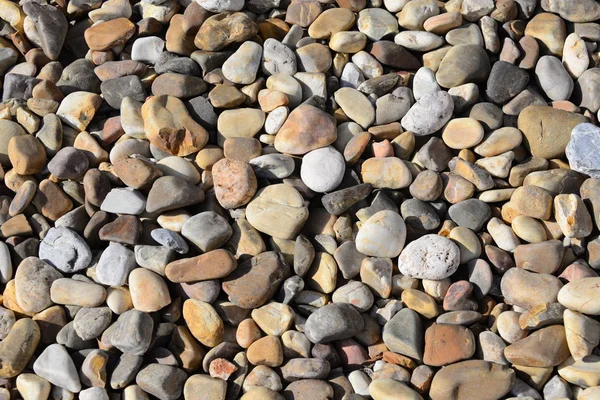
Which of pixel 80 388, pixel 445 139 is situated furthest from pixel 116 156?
pixel 445 139

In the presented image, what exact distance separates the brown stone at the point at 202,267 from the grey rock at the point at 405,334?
0.36 metres

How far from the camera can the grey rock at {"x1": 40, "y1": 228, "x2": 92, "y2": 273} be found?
4.62 ft

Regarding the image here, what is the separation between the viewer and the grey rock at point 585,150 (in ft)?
4.73

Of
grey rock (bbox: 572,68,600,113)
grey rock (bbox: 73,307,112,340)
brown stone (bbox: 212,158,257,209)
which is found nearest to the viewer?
grey rock (bbox: 73,307,112,340)

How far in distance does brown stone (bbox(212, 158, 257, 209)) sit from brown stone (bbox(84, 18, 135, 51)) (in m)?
0.53

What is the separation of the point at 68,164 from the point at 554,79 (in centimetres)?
122

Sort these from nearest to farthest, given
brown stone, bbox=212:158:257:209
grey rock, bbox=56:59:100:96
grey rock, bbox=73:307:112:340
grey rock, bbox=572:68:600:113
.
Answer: grey rock, bbox=73:307:112:340
brown stone, bbox=212:158:257:209
grey rock, bbox=572:68:600:113
grey rock, bbox=56:59:100:96

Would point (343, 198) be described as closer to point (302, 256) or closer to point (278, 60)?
point (302, 256)

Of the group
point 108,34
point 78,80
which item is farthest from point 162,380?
point 108,34

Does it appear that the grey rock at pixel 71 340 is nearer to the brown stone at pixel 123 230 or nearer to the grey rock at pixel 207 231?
the brown stone at pixel 123 230

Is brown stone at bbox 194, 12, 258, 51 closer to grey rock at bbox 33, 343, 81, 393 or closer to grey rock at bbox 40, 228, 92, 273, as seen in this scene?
grey rock at bbox 40, 228, 92, 273

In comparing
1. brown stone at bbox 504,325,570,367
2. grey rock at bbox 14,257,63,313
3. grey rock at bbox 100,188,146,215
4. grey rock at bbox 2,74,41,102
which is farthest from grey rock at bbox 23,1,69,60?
brown stone at bbox 504,325,570,367

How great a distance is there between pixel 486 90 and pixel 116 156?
3.09 ft

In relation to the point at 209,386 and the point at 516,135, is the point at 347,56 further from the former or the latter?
the point at 209,386
